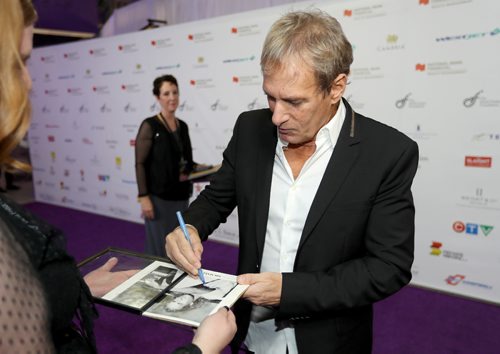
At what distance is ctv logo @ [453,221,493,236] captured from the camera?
10.6 ft

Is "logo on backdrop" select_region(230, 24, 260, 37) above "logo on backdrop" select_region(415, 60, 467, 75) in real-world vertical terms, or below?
above

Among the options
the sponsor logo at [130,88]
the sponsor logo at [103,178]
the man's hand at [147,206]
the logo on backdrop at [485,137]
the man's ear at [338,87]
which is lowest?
the sponsor logo at [103,178]

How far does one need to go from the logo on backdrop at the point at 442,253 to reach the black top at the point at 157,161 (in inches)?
95.9

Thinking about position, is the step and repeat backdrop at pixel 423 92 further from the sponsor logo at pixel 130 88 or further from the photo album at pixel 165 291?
the photo album at pixel 165 291

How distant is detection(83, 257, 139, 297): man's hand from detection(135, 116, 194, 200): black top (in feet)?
6.74

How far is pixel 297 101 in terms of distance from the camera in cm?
131

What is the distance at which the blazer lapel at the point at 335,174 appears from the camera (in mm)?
1278

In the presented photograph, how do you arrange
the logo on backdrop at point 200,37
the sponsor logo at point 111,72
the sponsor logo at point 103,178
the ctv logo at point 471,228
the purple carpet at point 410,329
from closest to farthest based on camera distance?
1. the purple carpet at point 410,329
2. the ctv logo at point 471,228
3. the logo on backdrop at point 200,37
4. the sponsor logo at point 111,72
5. the sponsor logo at point 103,178

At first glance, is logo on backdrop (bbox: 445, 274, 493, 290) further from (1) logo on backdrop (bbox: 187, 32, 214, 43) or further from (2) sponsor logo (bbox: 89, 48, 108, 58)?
(2) sponsor logo (bbox: 89, 48, 108, 58)

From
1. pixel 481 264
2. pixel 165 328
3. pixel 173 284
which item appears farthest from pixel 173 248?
pixel 481 264

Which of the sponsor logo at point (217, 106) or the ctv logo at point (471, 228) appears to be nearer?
the ctv logo at point (471, 228)

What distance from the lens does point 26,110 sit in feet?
2.35

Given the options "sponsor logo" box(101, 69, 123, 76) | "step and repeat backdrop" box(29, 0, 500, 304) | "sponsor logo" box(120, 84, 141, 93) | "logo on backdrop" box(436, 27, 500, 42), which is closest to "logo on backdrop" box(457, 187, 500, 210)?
"step and repeat backdrop" box(29, 0, 500, 304)

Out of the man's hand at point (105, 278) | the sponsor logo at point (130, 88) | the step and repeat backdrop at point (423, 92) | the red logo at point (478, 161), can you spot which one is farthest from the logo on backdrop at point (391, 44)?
the sponsor logo at point (130, 88)
